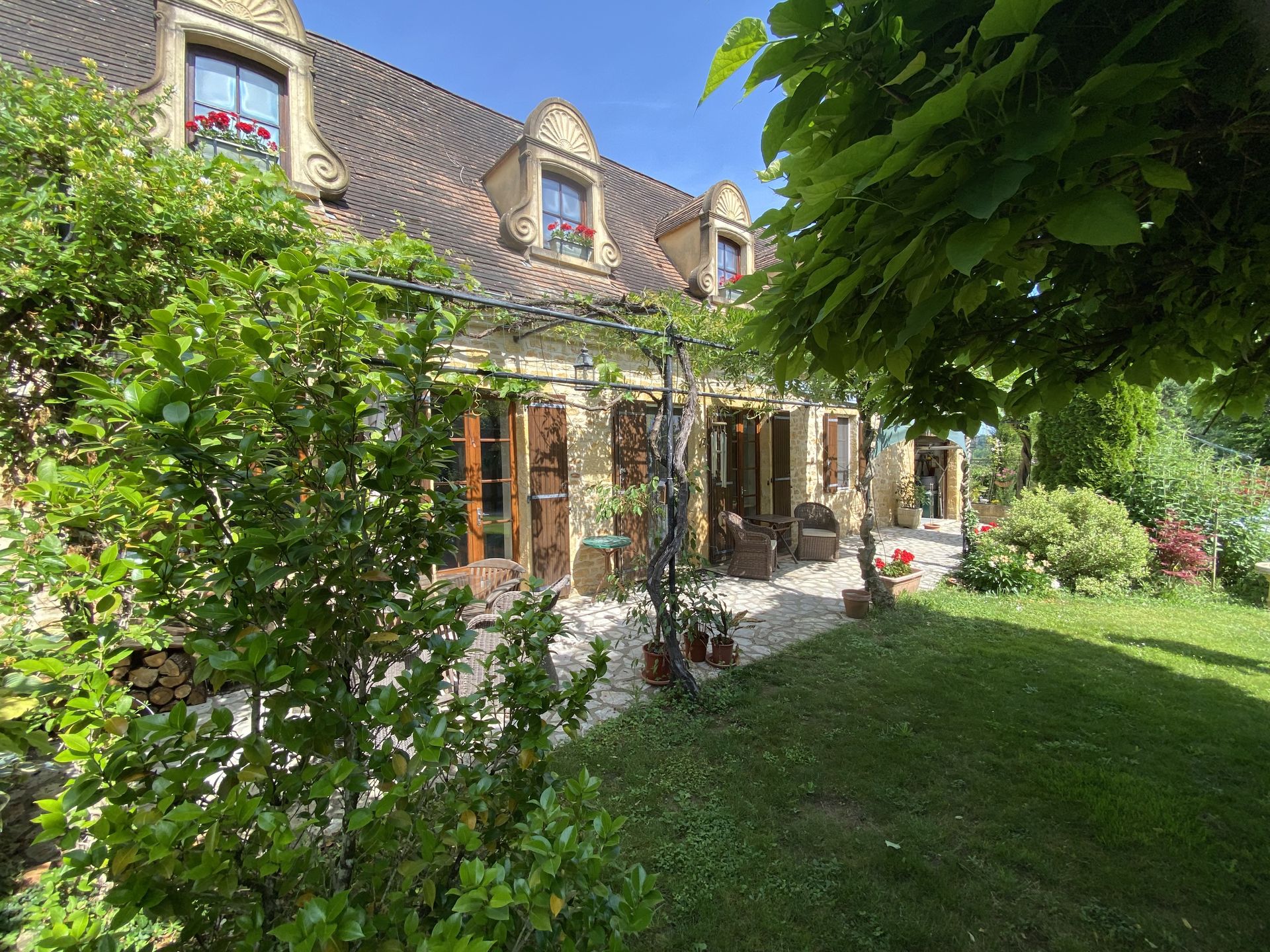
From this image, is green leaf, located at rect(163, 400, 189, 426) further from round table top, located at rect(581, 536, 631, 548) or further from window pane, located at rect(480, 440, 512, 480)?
window pane, located at rect(480, 440, 512, 480)

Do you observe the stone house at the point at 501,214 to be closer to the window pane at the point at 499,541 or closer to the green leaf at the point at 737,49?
the window pane at the point at 499,541

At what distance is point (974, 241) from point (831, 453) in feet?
34.5

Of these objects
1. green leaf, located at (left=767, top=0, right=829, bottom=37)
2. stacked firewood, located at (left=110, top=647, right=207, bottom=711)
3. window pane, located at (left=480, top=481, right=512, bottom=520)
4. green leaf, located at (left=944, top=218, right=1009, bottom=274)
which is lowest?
stacked firewood, located at (left=110, top=647, right=207, bottom=711)

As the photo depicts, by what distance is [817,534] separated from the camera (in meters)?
8.88

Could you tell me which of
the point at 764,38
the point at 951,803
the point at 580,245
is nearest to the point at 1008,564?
the point at 951,803

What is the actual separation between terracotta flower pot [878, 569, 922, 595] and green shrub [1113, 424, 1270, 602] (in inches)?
180

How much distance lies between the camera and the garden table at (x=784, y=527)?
8.93 meters

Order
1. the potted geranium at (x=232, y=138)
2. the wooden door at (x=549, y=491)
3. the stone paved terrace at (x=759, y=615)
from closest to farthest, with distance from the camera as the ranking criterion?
the stone paved terrace at (x=759, y=615) → the potted geranium at (x=232, y=138) → the wooden door at (x=549, y=491)

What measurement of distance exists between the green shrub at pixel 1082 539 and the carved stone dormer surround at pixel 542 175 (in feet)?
24.2

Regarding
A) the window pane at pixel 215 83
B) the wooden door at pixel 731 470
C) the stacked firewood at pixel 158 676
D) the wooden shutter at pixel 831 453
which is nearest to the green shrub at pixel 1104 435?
the wooden shutter at pixel 831 453

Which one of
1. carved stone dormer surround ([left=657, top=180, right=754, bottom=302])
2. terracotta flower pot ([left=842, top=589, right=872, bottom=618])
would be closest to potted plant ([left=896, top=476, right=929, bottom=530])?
carved stone dormer surround ([left=657, top=180, right=754, bottom=302])

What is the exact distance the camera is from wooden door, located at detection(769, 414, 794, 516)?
32.1 feet

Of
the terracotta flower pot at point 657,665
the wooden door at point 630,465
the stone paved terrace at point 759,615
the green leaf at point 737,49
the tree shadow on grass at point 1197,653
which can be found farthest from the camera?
the wooden door at point 630,465

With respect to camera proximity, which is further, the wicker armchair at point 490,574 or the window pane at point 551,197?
the window pane at point 551,197
